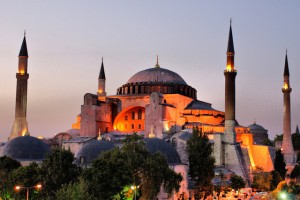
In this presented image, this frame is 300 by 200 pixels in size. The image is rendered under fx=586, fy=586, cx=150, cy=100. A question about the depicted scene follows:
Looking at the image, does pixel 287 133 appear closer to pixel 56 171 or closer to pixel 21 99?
pixel 21 99

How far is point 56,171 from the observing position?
25266 millimetres

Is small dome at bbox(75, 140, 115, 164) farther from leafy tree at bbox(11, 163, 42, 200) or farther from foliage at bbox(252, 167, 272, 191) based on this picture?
foliage at bbox(252, 167, 272, 191)

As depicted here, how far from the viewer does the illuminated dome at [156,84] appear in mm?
48656

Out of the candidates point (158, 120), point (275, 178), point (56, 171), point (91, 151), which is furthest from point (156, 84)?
point (56, 171)

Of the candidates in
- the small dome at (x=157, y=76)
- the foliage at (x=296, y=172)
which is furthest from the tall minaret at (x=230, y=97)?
the foliage at (x=296, y=172)

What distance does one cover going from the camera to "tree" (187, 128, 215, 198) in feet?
105

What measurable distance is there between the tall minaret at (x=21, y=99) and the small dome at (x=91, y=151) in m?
8.68

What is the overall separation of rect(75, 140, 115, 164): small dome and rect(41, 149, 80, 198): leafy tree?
7381mm

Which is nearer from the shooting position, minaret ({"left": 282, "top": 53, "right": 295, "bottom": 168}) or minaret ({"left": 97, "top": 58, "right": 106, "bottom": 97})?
minaret ({"left": 282, "top": 53, "right": 295, "bottom": 168})

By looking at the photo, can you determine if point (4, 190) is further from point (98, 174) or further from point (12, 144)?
point (12, 144)

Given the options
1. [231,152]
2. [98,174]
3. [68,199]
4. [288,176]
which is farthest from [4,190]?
[288,176]

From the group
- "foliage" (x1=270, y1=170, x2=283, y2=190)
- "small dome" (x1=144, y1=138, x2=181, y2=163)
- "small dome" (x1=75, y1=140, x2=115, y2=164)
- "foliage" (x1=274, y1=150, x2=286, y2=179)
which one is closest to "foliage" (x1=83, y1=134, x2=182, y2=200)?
"small dome" (x1=75, y1=140, x2=115, y2=164)

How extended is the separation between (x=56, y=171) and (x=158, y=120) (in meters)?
18.9

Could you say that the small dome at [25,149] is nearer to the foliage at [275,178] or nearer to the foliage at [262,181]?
the foliage at [262,181]
